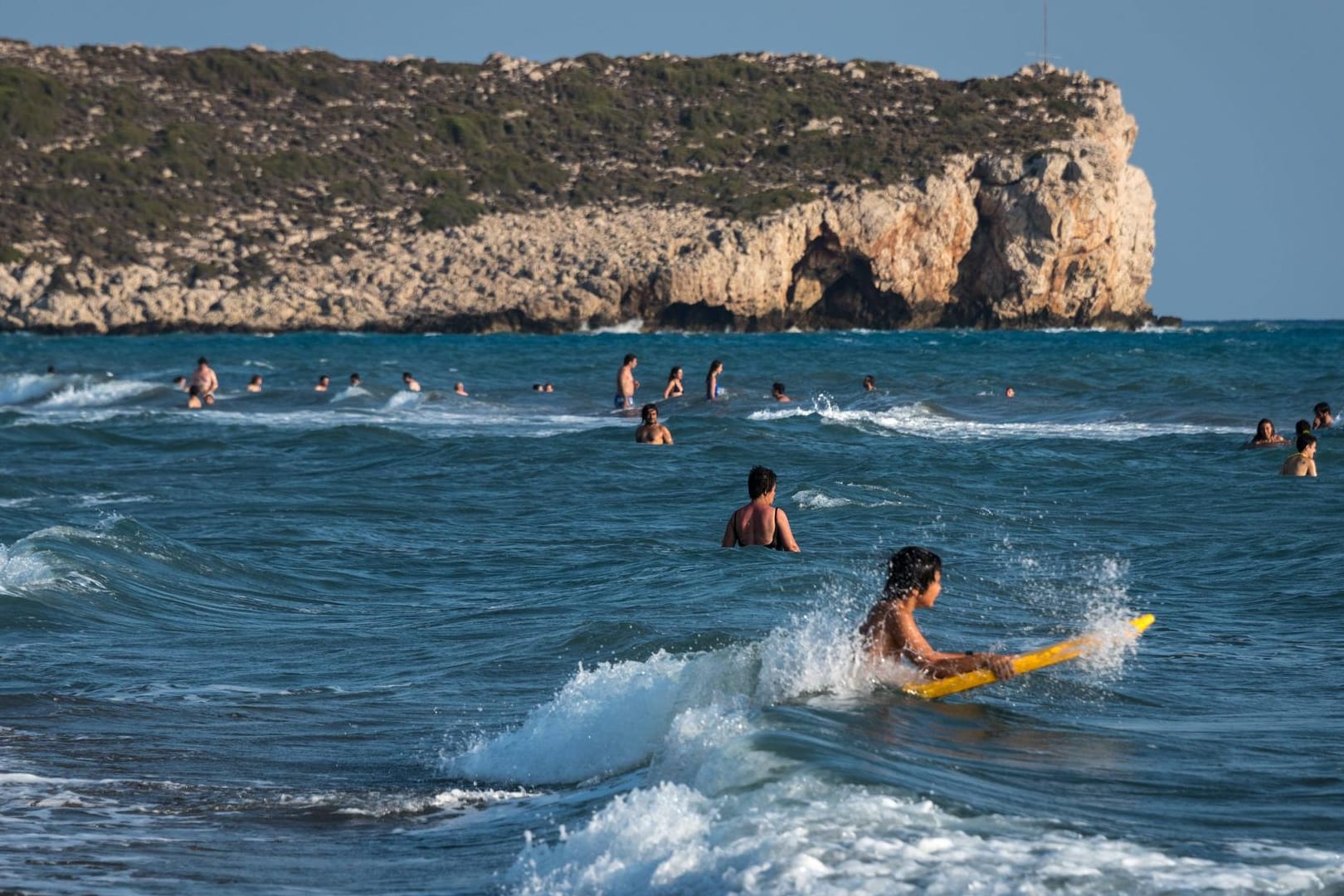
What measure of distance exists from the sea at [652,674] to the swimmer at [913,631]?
0.44 feet

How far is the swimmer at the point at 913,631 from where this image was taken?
7.99 metres

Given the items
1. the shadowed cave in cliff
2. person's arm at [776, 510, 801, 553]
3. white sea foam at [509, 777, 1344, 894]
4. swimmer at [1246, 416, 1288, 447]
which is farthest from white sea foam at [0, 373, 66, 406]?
the shadowed cave in cliff

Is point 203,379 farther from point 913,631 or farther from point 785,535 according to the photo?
point 913,631

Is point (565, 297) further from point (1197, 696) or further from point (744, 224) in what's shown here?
point (1197, 696)

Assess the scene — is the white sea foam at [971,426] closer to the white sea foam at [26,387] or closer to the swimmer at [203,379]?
the swimmer at [203,379]

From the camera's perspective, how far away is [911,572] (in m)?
7.98

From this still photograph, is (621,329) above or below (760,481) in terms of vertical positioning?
above

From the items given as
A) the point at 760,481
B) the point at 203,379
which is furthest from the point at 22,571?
the point at 203,379

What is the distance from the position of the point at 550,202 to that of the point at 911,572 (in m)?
93.6

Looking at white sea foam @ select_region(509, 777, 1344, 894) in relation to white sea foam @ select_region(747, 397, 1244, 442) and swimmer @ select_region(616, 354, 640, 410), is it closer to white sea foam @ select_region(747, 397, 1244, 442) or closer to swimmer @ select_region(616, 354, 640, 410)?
white sea foam @ select_region(747, 397, 1244, 442)

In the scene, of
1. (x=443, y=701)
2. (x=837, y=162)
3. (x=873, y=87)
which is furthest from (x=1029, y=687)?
(x=873, y=87)

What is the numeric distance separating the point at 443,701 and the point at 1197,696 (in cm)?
394

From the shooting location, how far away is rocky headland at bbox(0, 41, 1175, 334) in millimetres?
88750

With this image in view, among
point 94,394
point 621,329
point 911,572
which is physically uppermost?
point 621,329
